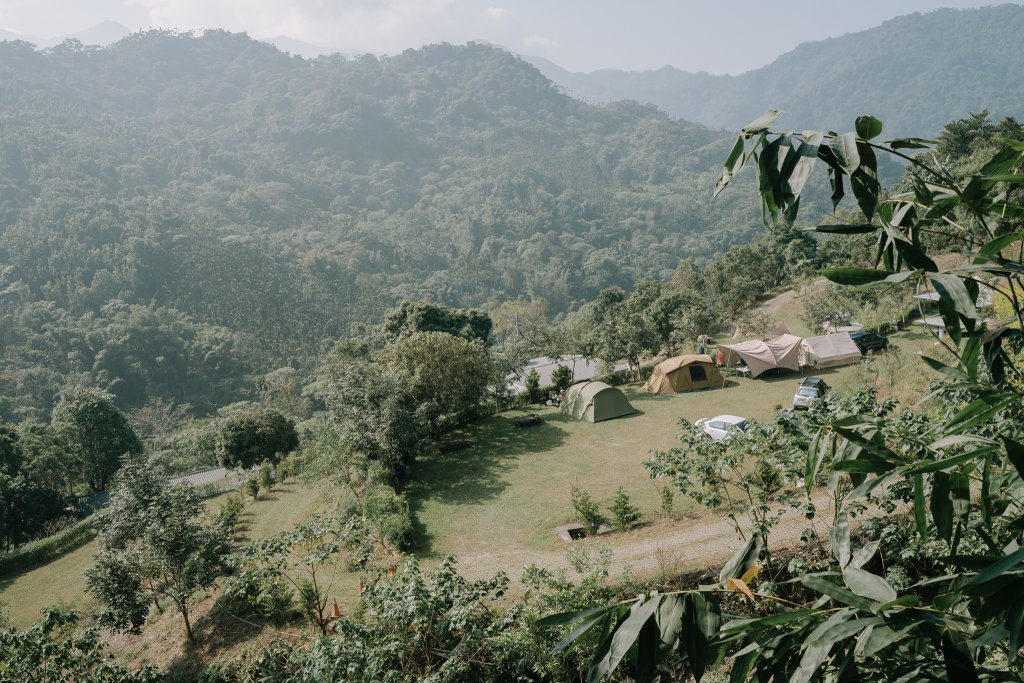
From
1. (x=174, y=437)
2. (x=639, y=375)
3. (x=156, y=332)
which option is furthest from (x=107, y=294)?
(x=639, y=375)

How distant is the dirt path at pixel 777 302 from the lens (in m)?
34.8

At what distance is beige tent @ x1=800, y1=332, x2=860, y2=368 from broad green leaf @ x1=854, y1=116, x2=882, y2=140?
2165cm

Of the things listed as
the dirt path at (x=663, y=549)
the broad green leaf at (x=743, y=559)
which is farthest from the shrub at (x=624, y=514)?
the broad green leaf at (x=743, y=559)

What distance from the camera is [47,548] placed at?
52.1 feet

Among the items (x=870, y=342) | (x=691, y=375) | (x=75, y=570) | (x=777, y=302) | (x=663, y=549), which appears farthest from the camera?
(x=777, y=302)

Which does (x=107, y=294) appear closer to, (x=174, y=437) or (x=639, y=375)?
(x=174, y=437)

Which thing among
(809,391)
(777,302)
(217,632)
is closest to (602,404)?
(809,391)

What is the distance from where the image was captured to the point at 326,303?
6731 centimetres

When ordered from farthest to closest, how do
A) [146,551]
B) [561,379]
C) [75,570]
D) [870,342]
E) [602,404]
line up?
[561,379]
[870,342]
[602,404]
[75,570]
[146,551]

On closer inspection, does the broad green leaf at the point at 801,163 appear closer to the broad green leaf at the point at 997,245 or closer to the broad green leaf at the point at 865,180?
the broad green leaf at the point at 865,180

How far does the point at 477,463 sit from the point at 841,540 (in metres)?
15.2

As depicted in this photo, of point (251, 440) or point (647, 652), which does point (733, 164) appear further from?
point (251, 440)

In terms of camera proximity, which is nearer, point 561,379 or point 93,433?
point 93,433

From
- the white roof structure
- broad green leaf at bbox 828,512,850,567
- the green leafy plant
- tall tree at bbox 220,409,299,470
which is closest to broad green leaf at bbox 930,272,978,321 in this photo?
the green leafy plant
